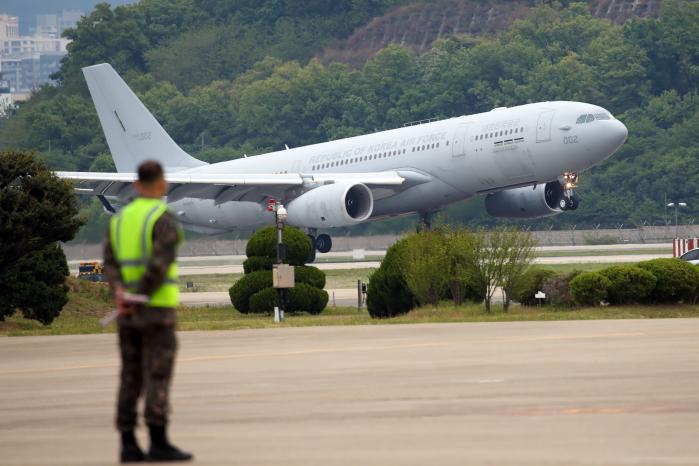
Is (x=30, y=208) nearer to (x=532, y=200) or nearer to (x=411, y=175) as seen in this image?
(x=411, y=175)

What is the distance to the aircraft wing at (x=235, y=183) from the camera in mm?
52031

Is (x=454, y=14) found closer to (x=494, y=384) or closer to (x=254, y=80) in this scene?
(x=254, y=80)

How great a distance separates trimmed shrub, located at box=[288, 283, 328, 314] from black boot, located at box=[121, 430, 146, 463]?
78.9 feet

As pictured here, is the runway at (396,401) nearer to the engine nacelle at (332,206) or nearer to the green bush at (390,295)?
the green bush at (390,295)

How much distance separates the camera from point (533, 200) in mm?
52250

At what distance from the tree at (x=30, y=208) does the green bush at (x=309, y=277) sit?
5.38 metres

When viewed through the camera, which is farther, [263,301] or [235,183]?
[235,183]

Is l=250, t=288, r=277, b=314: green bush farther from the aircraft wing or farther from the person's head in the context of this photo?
the person's head

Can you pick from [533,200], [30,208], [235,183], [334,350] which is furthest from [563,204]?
[334,350]

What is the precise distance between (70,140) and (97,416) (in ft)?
409

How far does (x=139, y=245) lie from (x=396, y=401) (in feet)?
12.6

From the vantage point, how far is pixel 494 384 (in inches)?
575

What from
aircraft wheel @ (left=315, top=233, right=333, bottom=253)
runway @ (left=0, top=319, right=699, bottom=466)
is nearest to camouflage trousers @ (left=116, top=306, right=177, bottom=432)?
runway @ (left=0, top=319, right=699, bottom=466)

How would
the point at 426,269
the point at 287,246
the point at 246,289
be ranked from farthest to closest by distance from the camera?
the point at 287,246 → the point at 246,289 → the point at 426,269
